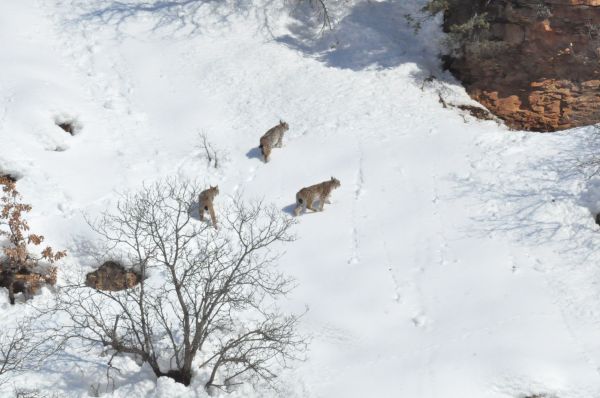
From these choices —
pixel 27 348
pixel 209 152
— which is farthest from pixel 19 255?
pixel 209 152

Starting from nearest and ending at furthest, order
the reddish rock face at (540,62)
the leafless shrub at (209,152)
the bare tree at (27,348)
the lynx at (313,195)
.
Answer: the bare tree at (27,348) → the lynx at (313,195) → the leafless shrub at (209,152) → the reddish rock face at (540,62)

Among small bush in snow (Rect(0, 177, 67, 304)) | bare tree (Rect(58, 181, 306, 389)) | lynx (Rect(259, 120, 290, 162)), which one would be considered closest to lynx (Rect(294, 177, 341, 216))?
bare tree (Rect(58, 181, 306, 389))

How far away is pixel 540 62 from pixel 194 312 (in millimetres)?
15053

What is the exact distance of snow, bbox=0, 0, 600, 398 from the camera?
11.6 metres

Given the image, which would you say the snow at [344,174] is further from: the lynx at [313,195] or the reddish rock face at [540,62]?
the reddish rock face at [540,62]

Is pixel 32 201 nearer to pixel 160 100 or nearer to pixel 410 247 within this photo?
pixel 160 100

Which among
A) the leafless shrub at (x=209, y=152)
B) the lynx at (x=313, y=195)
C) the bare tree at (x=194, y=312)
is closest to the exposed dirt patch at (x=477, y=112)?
the lynx at (x=313, y=195)

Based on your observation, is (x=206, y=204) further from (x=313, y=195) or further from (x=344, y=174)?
(x=344, y=174)

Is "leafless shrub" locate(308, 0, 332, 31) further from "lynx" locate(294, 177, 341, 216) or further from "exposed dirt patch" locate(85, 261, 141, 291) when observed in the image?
"exposed dirt patch" locate(85, 261, 141, 291)

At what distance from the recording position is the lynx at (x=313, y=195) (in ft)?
51.6

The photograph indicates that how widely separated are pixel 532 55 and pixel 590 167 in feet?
19.5

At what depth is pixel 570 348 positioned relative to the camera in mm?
11562

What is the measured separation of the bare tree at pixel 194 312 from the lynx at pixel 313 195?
2.20ft

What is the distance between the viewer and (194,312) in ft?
38.8
